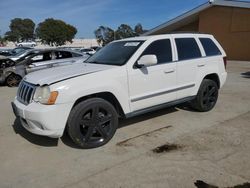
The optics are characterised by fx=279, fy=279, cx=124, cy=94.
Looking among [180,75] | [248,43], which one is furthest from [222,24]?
[180,75]

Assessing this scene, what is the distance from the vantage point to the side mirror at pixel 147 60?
487 centimetres

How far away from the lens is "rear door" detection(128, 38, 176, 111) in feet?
16.5

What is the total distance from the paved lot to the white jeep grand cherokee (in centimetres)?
40

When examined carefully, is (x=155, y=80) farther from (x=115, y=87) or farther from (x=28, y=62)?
(x=28, y=62)

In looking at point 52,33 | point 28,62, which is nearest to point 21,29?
point 52,33

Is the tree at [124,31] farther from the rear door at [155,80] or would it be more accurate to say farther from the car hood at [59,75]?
the car hood at [59,75]

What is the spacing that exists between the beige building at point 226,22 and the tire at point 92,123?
19.6 metres

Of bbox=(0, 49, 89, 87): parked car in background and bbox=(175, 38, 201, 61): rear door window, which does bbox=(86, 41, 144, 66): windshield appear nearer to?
bbox=(175, 38, 201, 61): rear door window

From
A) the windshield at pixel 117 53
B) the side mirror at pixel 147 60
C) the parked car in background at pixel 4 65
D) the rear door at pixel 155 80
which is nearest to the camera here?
the side mirror at pixel 147 60

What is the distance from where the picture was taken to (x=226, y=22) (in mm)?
24141

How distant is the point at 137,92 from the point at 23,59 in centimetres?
829

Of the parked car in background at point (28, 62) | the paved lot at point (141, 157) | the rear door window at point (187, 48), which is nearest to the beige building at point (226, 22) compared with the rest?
the parked car in background at point (28, 62)

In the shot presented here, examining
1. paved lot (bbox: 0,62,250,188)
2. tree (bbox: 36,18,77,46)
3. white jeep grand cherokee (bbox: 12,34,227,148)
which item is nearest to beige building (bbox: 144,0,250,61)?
white jeep grand cherokee (bbox: 12,34,227,148)

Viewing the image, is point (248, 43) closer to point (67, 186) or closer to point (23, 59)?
point (23, 59)
